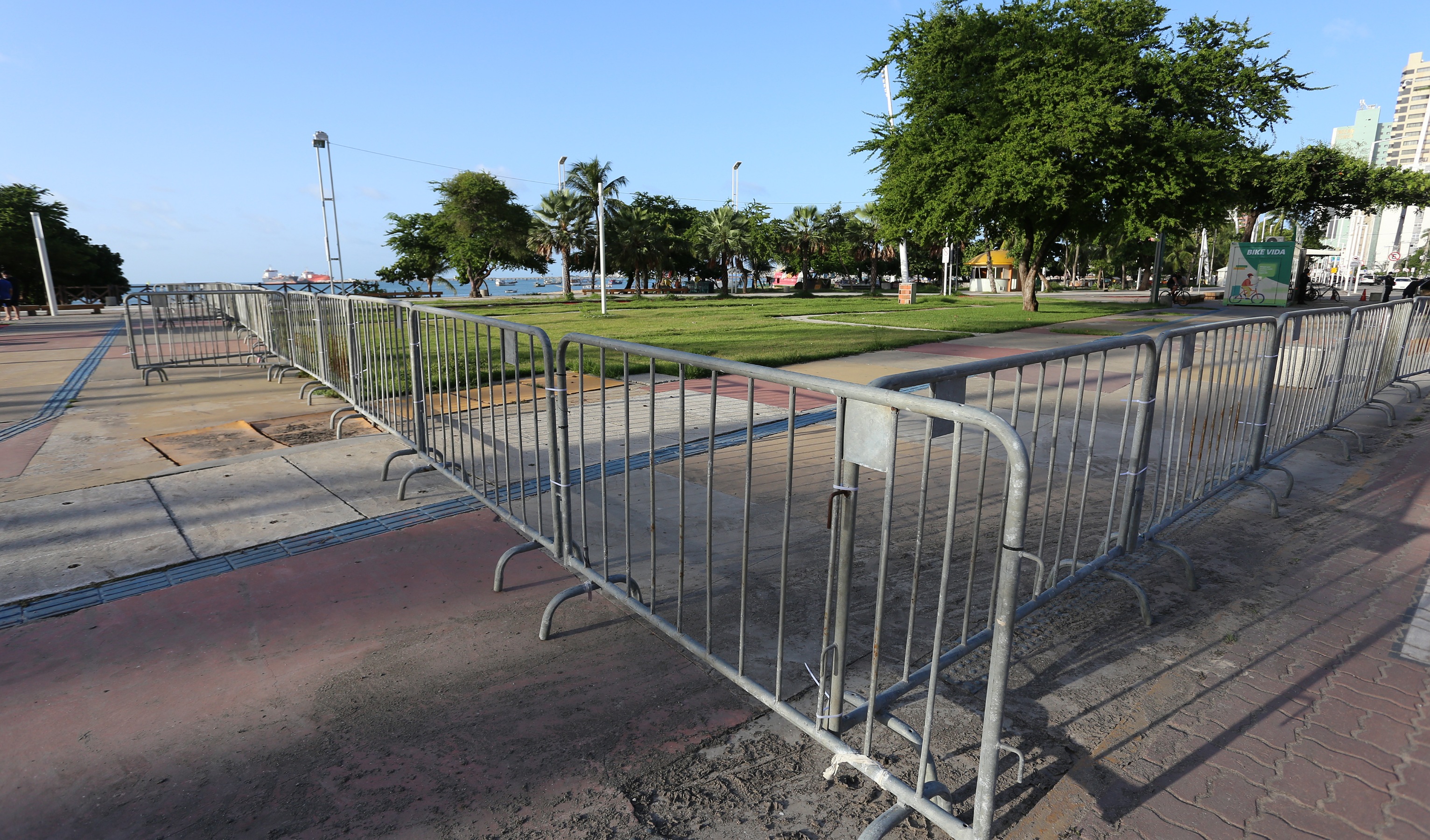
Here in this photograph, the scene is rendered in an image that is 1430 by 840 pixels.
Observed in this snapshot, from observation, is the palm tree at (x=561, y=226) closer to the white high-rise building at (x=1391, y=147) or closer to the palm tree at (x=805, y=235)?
the palm tree at (x=805, y=235)

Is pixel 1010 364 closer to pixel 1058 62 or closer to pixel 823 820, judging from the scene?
pixel 823 820

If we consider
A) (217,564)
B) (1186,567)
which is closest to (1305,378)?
(1186,567)

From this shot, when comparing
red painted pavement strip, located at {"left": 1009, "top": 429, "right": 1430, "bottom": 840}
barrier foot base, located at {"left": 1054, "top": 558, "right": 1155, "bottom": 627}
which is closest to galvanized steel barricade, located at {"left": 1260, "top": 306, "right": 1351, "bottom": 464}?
red painted pavement strip, located at {"left": 1009, "top": 429, "right": 1430, "bottom": 840}

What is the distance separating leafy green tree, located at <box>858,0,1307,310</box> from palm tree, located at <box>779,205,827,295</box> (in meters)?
32.7

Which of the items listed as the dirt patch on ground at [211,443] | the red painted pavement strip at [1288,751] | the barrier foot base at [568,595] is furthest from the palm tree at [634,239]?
the red painted pavement strip at [1288,751]

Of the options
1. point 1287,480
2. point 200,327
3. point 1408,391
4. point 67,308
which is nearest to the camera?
point 1287,480

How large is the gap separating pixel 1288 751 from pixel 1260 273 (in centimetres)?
3703

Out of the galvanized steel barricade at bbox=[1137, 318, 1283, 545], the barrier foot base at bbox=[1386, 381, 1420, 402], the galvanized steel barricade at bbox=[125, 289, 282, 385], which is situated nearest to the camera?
the galvanized steel barricade at bbox=[1137, 318, 1283, 545]

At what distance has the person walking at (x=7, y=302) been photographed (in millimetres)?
24516

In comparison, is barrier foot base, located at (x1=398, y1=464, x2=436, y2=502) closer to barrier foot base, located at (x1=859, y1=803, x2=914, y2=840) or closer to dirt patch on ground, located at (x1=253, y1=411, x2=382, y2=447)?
dirt patch on ground, located at (x1=253, y1=411, x2=382, y2=447)

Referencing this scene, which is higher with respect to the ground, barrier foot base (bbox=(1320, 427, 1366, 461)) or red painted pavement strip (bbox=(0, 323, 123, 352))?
barrier foot base (bbox=(1320, 427, 1366, 461))

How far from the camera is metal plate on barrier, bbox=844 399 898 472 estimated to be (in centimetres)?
208

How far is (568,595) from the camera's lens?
3539 millimetres

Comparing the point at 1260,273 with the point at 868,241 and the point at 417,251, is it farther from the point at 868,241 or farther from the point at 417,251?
the point at 417,251
